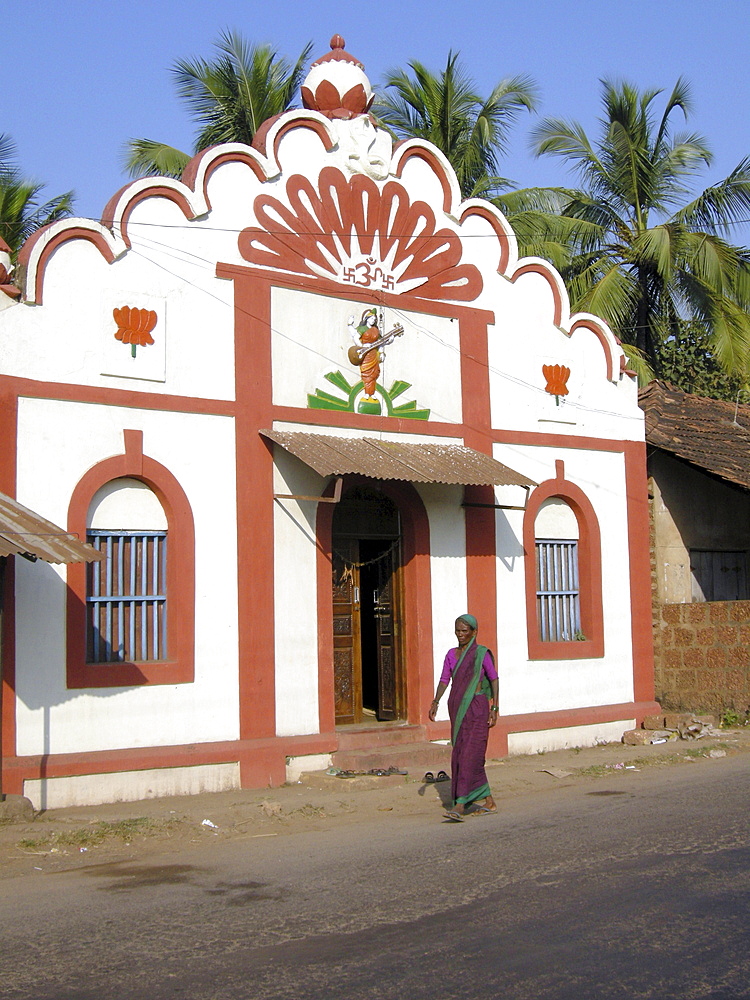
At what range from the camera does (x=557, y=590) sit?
44.2 ft

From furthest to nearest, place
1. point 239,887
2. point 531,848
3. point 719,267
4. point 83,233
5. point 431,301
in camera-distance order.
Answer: point 719,267 → point 431,301 → point 83,233 → point 531,848 → point 239,887

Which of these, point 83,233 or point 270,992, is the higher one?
point 83,233

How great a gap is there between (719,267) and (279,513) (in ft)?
41.6

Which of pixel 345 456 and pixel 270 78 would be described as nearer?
pixel 345 456

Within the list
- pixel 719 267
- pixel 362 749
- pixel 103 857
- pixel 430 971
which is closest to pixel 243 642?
pixel 362 749

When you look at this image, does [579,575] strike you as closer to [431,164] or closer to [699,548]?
[699,548]

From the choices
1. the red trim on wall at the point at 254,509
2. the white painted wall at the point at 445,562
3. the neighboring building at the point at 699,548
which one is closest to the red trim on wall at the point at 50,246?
the red trim on wall at the point at 254,509

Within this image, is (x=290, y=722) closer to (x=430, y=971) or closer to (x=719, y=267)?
(x=430, y=971)

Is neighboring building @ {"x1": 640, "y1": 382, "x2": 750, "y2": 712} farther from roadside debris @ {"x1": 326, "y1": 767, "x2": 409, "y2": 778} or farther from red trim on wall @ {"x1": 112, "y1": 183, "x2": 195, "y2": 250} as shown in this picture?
red trim on wall @ {"x1": 112, "y1": 183, "x2": 195, "y2": 250}

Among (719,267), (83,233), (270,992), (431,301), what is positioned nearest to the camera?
(270,992)

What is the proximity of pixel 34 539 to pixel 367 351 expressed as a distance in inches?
182

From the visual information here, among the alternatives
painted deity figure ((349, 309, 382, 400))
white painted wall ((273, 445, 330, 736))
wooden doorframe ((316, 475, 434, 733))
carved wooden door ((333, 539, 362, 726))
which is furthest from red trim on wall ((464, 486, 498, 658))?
white painted wall ((273, 445, 330, 736))

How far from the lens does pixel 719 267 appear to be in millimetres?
20266

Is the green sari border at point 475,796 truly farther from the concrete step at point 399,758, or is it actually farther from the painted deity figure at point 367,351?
the painted deity figure at point 367,351
